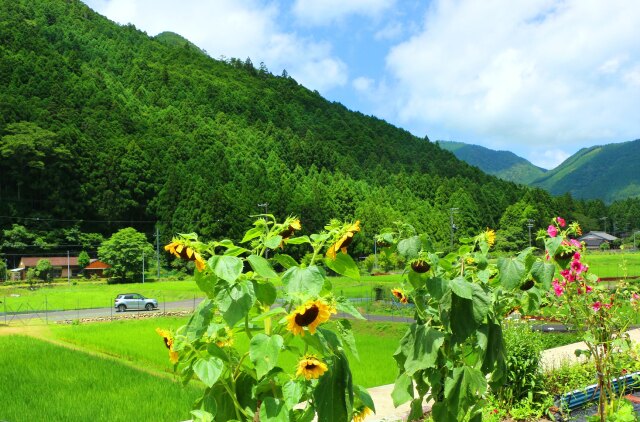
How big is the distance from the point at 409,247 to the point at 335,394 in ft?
3.06

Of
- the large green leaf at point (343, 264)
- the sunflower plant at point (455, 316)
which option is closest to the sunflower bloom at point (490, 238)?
the sunflower plant at point (455, 316)

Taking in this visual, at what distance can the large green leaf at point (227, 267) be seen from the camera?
1808 millimetres

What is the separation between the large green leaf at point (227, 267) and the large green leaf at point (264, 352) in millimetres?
246

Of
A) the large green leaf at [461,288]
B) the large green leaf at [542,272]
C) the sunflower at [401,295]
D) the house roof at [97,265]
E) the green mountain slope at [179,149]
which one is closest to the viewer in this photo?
the large green leaf at [461,288]

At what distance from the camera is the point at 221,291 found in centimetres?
190

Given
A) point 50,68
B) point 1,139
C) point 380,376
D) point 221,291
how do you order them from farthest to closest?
point 50,68 < point 1,139 < point 380,376 < point 221,291

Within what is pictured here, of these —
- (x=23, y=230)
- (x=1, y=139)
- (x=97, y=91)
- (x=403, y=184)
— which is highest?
(x=97, y=91)

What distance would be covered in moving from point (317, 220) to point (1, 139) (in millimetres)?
34533

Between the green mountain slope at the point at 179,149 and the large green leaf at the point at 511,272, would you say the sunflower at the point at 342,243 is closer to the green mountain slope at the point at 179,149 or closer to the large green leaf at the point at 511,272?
the large green leaf at the point at 511,272

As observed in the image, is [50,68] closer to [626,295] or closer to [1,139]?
[1,139]

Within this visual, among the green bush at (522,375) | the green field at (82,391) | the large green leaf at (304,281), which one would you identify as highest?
the large green leaf at (304,281)

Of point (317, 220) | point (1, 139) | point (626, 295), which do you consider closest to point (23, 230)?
point (1, 139)

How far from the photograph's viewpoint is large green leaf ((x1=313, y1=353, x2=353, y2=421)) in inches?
76.5

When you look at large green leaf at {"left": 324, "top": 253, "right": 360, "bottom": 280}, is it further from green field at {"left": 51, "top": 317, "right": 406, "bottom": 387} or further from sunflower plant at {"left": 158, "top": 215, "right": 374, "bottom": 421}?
green field at {"left": 51, "top": 317, "right": 406, "bottom": 387}
